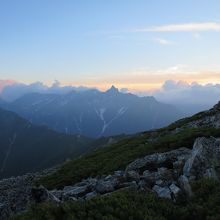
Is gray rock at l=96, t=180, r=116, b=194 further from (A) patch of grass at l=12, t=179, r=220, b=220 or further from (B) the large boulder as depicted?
(A) patch of grass at l=12, t=179, r=220, b=220

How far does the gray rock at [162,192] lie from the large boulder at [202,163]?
11.0 ft

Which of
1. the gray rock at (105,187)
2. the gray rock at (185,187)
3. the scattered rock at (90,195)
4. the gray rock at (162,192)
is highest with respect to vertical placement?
the gray rock at (185,187)

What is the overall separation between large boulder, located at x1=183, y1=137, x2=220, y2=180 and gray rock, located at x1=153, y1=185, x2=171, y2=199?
11.0ft

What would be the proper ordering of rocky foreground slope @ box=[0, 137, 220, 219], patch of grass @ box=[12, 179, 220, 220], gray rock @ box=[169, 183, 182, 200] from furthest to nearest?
rocky foreground slope @ box=[0, 137, 220, 219] < gray rock @ box=[169, 183, 182, 200] < patch of grass @ box=[12, 179, 220, 220]

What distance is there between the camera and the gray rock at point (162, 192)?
18.8 m

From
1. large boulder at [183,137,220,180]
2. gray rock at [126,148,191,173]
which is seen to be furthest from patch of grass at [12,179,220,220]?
gray rock at [126,148,191,173]

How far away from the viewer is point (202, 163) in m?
24.5

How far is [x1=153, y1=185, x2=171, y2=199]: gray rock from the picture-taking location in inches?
742

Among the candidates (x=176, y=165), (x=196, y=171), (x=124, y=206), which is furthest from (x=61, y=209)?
Result: (x=176, y=165)

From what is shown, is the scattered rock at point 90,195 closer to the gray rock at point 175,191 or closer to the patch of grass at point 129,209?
the patch of grass at point 129,209

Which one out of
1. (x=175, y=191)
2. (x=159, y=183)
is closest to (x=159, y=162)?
(x=159, y=183)

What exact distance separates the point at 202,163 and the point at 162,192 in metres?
5.87

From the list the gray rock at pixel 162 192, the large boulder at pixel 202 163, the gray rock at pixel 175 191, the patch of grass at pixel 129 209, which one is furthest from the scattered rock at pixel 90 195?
the large boulder at pixel 202 163

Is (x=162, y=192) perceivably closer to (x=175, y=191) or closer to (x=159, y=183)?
(x=175, y=191)
